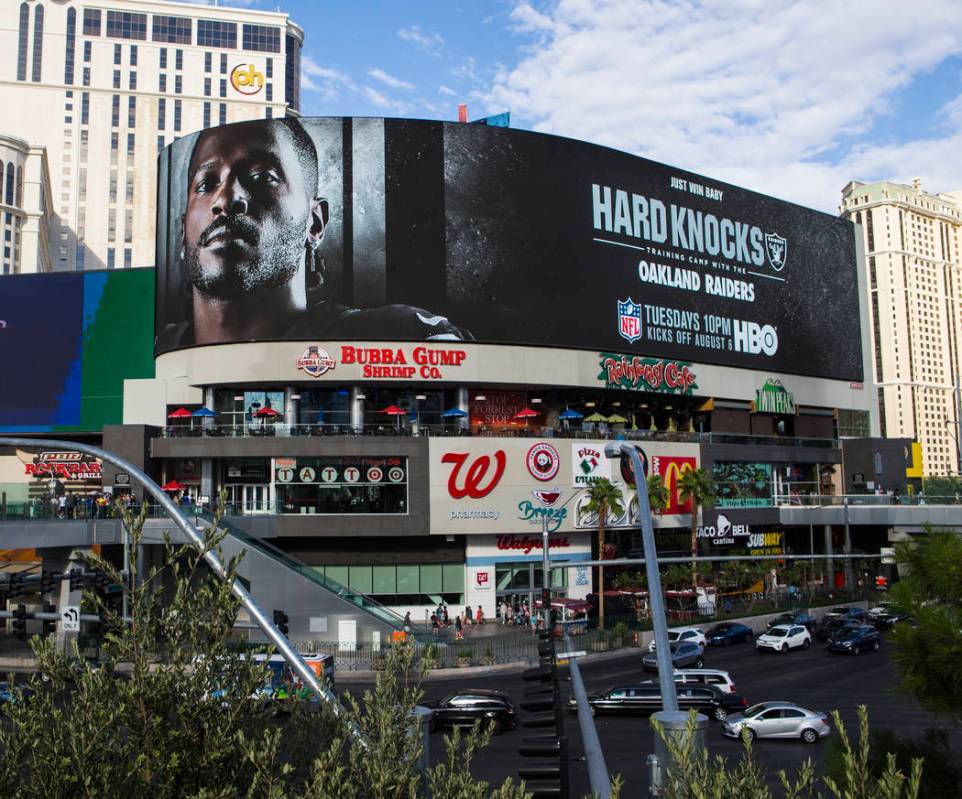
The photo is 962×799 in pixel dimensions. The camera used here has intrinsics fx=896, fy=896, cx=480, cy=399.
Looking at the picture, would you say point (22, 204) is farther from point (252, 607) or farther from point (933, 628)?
point (933, 628)

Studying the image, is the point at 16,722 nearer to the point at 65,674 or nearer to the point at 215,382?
the point at 65,674

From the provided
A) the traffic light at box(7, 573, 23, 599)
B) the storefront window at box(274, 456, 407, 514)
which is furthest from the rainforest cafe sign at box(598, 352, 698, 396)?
the traffic light at box(7, 573, 23, 599)

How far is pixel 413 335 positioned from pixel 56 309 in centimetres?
3533

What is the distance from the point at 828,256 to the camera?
304ft

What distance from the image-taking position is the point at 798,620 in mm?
57438

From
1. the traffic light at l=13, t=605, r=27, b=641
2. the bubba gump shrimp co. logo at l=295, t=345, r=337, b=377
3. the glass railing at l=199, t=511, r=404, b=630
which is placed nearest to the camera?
the traffic light at l=13, t=605, r=27, b=641

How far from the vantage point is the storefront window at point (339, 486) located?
62.0 meters

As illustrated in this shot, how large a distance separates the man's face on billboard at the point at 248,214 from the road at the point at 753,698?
110ft

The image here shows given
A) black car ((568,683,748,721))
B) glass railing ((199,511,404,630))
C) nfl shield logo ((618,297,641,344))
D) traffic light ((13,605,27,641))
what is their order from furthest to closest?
nfl shield logo ((618,297,641,344))
glass railing ((199,511,404,630))
black car ((568,683,748,721))
traffic light ((13,605,27,641))

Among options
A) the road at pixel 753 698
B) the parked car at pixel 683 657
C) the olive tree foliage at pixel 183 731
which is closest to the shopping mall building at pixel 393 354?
the road at pixel 753 698

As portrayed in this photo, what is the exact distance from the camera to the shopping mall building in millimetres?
62906

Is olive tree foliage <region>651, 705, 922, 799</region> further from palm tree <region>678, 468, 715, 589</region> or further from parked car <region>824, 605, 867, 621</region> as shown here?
palm tree <region>678, 468, 715, 589</region>

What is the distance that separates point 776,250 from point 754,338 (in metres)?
9.95

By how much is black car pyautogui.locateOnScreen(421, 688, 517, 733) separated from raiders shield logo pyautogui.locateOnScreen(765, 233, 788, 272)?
6450 centimetres
